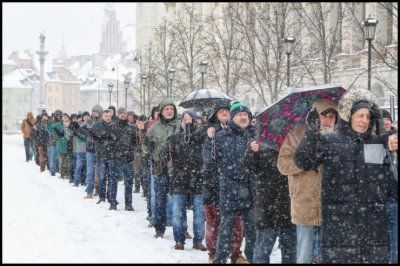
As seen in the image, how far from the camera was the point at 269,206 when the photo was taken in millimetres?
6676

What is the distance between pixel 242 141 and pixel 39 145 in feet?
55.5

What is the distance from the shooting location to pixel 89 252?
8.59 meters

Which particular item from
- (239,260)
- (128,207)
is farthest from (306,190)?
(128,207)

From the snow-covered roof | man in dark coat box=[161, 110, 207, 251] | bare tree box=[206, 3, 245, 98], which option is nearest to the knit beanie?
man in dark coat box=[161, 110, 207, 251]

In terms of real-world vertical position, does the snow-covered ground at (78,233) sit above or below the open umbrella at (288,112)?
below

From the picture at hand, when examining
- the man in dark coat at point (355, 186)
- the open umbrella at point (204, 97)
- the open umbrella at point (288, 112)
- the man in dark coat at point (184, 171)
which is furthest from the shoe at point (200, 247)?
the man in dark coat at point (355, 186)

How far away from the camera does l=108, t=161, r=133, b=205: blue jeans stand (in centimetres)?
1286

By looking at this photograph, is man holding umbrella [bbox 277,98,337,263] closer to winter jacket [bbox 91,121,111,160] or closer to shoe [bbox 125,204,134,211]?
shoe [bbox 125,204,134,211]

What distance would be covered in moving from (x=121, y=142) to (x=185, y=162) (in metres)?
4.15

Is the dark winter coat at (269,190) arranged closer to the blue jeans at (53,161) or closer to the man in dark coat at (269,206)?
the man in dark coat at (269,206)

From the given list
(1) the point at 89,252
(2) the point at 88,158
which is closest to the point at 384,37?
(2) the point at 88,158

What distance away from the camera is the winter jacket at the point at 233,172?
7.42m

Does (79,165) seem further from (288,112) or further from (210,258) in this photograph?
(288,112)

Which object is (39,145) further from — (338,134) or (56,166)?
(338,134)
